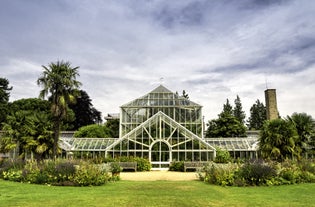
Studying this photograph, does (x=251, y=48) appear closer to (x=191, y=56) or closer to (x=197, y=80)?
(x=191, y=56)

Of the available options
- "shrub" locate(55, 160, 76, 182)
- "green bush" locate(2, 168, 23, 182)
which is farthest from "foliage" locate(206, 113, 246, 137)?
"green bush" locate(2, 168, 23, 182)

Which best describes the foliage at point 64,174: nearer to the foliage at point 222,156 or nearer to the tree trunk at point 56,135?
the tree trunk at point 56,135

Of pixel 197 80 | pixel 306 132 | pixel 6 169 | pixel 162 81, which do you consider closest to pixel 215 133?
pixel 162 81

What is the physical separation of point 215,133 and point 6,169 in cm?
2768

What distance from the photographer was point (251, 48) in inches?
560

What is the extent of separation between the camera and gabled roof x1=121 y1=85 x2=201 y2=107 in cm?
3160

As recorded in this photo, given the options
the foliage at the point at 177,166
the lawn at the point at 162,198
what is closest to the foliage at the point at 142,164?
the foliage at the point at 177,166

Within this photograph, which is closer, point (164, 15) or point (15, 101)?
point (164, 15)

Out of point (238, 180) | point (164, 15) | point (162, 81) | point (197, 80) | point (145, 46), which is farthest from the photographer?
point (162, 81)

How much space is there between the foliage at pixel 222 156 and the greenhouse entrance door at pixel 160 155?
13.7 feet

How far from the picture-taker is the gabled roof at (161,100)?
31598 mm

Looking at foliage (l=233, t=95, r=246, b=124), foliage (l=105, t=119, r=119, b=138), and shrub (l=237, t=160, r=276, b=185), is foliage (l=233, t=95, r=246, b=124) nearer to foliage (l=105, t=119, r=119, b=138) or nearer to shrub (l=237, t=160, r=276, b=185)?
foliage (l=105, t=119, r=119, b=138)

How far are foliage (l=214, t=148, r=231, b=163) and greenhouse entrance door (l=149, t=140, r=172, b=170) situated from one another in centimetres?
418

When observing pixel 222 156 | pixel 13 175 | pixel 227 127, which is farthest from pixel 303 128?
pixel 13 175
